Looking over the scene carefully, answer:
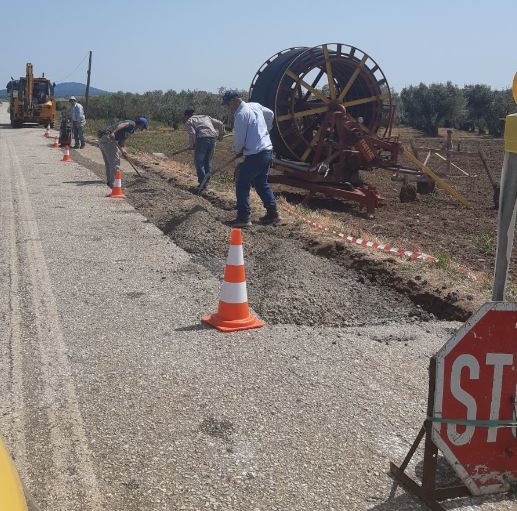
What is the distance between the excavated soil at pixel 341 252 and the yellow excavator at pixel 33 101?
2524cm

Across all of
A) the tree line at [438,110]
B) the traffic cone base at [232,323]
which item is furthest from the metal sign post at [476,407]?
the tree line at [438,110]

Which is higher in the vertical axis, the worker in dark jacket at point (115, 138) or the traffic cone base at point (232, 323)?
the worker in dark jacket at point (115, 138)

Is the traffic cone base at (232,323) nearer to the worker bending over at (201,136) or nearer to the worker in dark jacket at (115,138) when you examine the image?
the worker bending over at (201,136)

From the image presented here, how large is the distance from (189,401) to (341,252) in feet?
14.8

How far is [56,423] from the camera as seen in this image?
3.73 m

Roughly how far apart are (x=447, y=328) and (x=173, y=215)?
5718mm

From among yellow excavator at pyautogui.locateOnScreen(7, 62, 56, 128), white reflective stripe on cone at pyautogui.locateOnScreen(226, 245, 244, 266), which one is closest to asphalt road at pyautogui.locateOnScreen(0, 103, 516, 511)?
white reflective stripe on cone at pyautogui.locateOnScreen(226, 245, 244, 266)

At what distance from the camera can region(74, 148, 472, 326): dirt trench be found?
5.90 metres

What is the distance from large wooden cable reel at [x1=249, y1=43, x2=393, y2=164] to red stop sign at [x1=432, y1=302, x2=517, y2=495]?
1106 cm

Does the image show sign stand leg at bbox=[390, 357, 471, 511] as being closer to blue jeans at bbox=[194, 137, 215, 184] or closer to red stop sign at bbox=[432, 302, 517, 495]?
red stop sign at bbox=[432, 302, 517, 495]

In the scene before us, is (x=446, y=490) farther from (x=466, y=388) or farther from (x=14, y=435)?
(x=14, y=435)

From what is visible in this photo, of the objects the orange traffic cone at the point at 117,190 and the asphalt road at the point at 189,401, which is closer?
the asphalt road at the point at 189,401

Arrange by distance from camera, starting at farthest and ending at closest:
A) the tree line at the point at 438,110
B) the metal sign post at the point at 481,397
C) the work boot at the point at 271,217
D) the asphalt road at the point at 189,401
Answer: the tree line at the point at 438,110 → the work boot at the point at 271,217 → the asphalt road at the point at 189,401 → the metal sign post at the point at 481,397

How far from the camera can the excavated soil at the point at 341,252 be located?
19.8 ft
